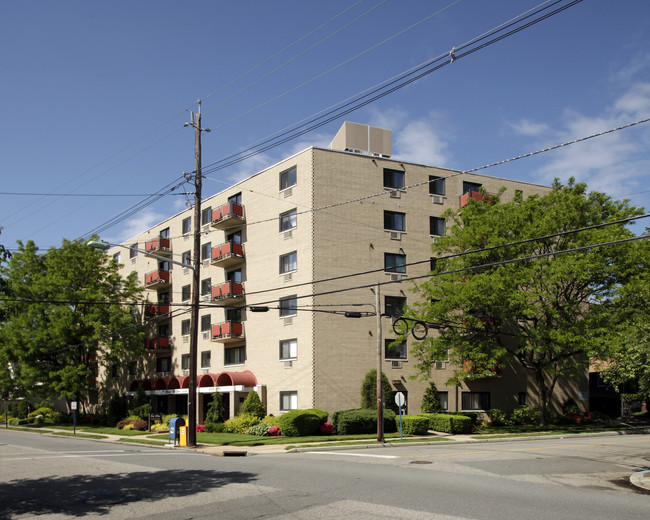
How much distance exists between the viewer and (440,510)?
10.6 m

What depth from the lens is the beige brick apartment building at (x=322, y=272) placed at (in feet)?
115

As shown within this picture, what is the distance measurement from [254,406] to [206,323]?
35.8ft

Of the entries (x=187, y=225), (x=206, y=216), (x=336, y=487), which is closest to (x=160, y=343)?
(x=187, y=225)

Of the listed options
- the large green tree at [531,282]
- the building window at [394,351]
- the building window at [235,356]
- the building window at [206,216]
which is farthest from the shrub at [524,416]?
the building window at [206,216]

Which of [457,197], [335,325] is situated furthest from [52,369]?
[457,197]

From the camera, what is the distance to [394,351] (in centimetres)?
3650

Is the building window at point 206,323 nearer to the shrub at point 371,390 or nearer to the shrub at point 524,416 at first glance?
the shrub at point 371,390

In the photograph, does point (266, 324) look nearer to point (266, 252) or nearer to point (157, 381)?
point (266, 252)

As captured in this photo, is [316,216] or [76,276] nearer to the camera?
[316,216]

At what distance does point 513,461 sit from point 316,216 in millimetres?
19806

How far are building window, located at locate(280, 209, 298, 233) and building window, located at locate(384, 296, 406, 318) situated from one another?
7.44m

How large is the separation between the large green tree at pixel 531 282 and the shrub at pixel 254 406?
32.9 feet

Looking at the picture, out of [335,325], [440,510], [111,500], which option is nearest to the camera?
[440,510]

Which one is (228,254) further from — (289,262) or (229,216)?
(289,262)
